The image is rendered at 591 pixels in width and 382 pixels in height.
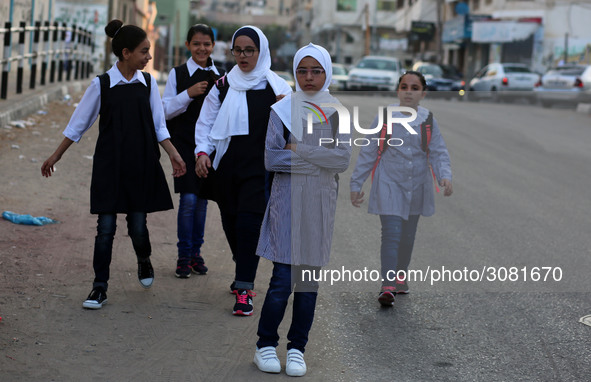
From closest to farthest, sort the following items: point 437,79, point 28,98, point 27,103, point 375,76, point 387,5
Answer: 1. point 27,103
2. point 28,98
3. point 375,76
4. point 437,79
5. point 387,5

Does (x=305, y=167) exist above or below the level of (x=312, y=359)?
above

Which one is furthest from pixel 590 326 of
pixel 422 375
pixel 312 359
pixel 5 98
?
pixel 5 98

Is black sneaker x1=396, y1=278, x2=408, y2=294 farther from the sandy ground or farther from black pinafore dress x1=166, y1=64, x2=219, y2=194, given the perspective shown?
black pinafore dress x1=166, y1=64, x2=219, y2=194

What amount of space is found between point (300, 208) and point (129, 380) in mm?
1136

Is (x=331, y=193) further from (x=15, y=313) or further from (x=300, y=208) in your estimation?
(x=15, y=313)

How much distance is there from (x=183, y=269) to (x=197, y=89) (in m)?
1.23

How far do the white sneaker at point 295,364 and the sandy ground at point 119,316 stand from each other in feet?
0.19

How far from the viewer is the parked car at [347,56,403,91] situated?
32.5m

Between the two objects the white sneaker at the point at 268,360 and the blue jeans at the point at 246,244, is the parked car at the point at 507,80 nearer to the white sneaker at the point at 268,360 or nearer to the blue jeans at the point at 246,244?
the blue jeans at the point at 246,244

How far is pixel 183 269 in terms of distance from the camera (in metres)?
6.37

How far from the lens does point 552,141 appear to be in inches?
659

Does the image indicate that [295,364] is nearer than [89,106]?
Yes

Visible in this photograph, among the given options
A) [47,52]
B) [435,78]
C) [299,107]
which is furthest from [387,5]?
[299,107]

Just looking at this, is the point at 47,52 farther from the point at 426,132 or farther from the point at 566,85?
the point at 566,85
